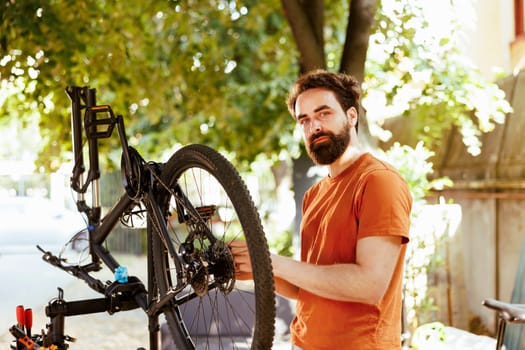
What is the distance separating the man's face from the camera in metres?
1.49

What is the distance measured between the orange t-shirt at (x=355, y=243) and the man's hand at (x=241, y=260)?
0.27m

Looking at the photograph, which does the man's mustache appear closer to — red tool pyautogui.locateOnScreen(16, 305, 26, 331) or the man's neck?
the man's neck

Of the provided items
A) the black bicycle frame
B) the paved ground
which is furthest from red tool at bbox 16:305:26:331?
the paved ground

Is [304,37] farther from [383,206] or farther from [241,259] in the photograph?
[241,259]

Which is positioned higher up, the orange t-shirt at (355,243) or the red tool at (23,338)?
the orange t-shirt at (355,243)

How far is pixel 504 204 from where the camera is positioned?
4074 mm

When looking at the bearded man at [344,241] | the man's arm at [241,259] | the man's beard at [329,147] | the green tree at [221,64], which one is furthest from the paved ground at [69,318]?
the man's arm at [241,259]

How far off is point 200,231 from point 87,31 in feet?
10.7

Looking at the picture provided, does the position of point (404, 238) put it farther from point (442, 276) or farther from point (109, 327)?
point (109, 327)

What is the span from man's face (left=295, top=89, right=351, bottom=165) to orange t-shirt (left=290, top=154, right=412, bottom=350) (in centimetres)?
7

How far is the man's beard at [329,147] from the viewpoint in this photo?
4.89ft

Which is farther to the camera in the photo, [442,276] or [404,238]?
[442,276]

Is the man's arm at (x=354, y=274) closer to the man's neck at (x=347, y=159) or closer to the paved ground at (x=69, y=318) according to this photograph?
the man's neck at (x=347, y=159)

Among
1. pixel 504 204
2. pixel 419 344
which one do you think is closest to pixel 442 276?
pixel 504 204
